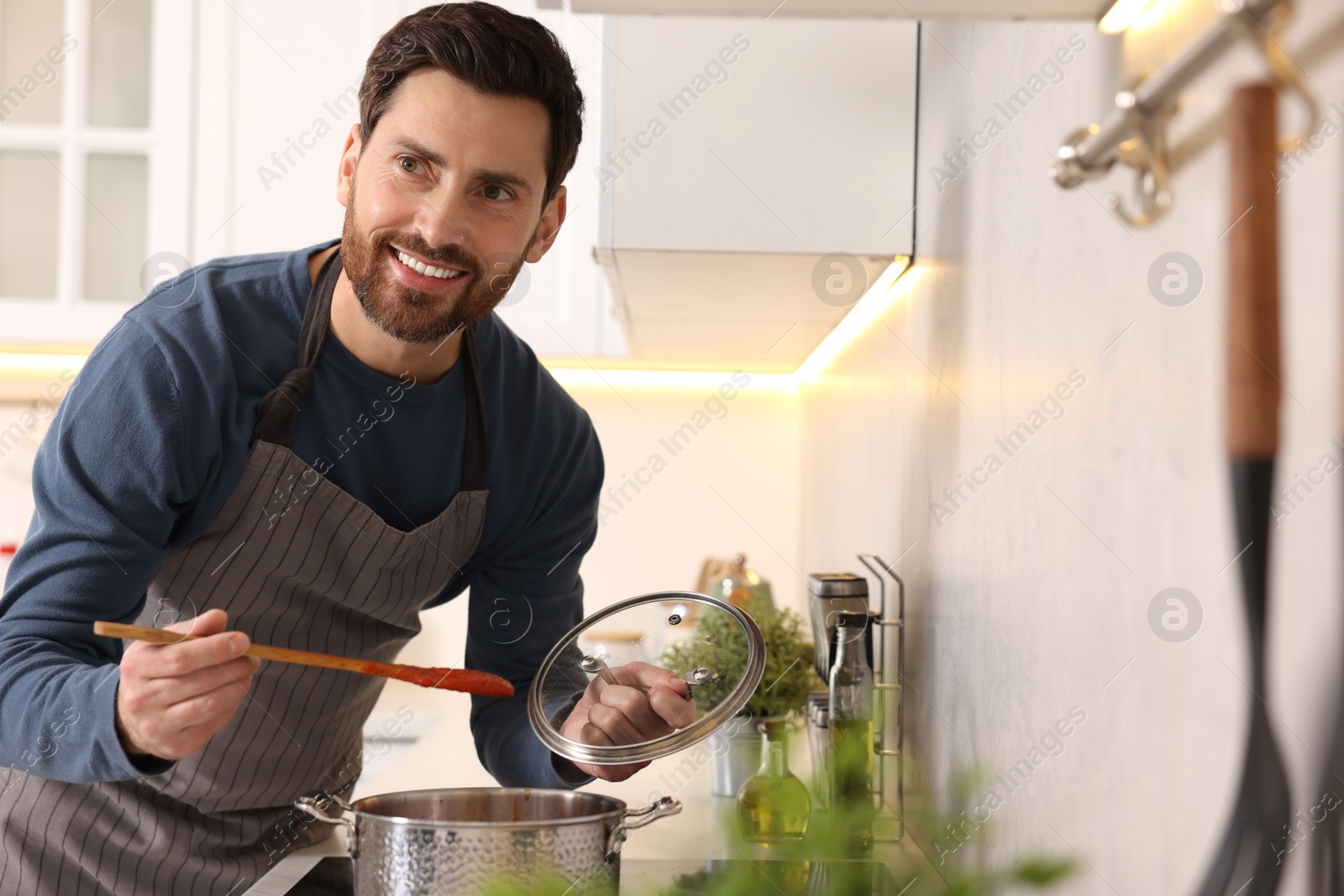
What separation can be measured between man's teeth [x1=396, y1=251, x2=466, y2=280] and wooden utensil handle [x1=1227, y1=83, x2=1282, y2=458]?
74cm

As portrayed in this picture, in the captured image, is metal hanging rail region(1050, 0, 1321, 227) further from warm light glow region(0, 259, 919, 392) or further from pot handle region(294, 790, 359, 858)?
warm light glow region(0, 259, 919, 392)

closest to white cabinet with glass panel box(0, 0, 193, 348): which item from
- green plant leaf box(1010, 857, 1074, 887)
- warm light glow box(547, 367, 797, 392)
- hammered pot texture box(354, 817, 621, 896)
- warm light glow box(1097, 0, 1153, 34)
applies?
warm light glow box(547, 367, 797, 392)

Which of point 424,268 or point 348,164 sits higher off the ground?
point 348,164

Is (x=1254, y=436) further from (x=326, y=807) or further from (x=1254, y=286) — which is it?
(x=326, y=807)

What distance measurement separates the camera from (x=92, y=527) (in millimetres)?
875

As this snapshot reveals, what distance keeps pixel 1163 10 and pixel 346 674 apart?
91 cm

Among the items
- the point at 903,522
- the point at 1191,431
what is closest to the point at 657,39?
the point at 903,522

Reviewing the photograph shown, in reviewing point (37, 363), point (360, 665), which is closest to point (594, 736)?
point (360, 665)

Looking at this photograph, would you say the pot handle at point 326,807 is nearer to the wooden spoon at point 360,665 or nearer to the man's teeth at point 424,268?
the wooden spoon at point 360,665

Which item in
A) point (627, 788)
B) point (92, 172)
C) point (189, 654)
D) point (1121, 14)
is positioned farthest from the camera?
point (92, 172)

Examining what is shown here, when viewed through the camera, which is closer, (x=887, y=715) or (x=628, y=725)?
(x=628, y=725)

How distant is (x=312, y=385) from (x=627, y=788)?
69cm

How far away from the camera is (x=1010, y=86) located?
2.67ft

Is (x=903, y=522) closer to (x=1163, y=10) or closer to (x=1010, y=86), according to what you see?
(x=1010, y=86)
